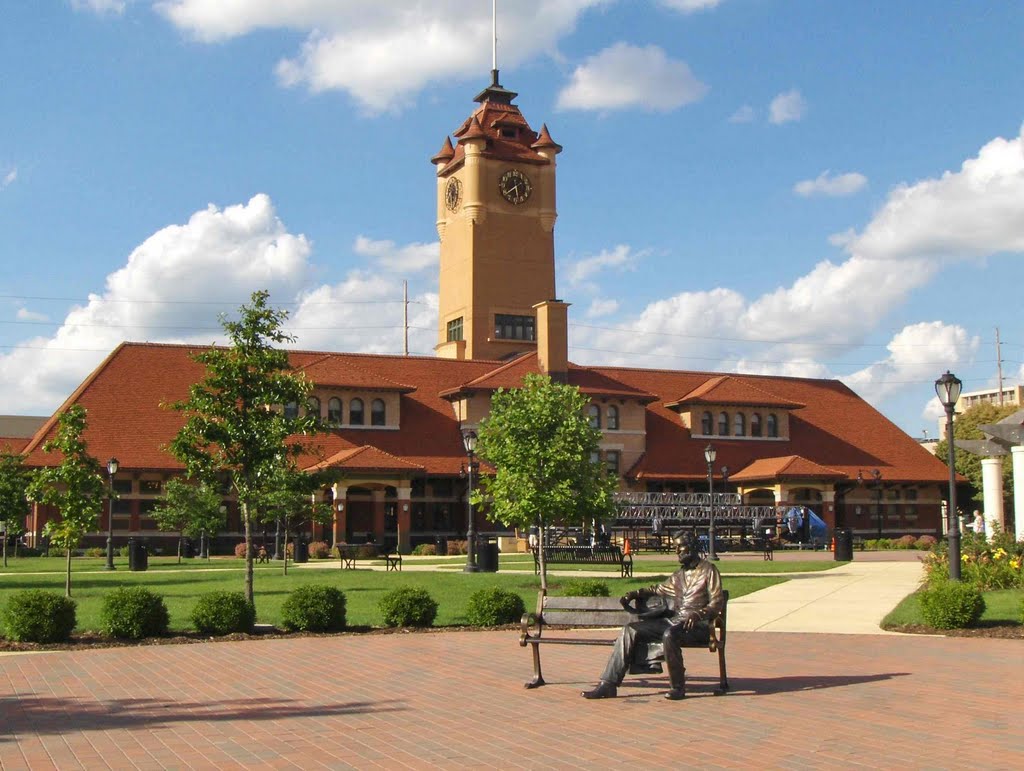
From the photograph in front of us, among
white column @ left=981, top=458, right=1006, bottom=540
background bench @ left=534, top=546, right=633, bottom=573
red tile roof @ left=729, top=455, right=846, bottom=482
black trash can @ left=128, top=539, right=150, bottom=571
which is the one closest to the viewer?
white column @ left=981, top=458, right=1006, bottom=540

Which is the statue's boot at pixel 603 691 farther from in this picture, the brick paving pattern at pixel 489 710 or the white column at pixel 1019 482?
the white column at pixel 1019 482

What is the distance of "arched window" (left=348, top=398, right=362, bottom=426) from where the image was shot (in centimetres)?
6103

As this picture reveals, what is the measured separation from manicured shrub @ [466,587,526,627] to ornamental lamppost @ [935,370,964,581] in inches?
329

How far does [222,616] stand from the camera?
1734 cm

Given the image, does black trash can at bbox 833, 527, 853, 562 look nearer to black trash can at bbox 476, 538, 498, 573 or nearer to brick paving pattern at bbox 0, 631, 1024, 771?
black trash can at bbox 476, 538, 498, 573

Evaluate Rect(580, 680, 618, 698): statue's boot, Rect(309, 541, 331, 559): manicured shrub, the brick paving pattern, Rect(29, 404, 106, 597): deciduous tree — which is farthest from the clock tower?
Rect(580, 680, 618, 698): statue's boot

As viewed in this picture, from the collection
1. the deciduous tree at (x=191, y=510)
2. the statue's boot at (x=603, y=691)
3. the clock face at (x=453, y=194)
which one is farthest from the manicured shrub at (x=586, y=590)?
the clock face at (x=453, y=194)

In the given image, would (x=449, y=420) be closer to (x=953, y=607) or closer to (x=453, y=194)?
(x=453, y=194)

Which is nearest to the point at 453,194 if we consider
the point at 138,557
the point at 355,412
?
the point at 355,412

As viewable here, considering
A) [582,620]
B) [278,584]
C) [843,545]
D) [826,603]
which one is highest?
[843,545]

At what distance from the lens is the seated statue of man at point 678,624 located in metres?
11.7

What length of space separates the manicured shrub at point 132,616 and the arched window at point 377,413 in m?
44.3

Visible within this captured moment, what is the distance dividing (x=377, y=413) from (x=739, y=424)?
2191 cm

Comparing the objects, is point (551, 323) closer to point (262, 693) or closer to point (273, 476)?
point (273, 476)
